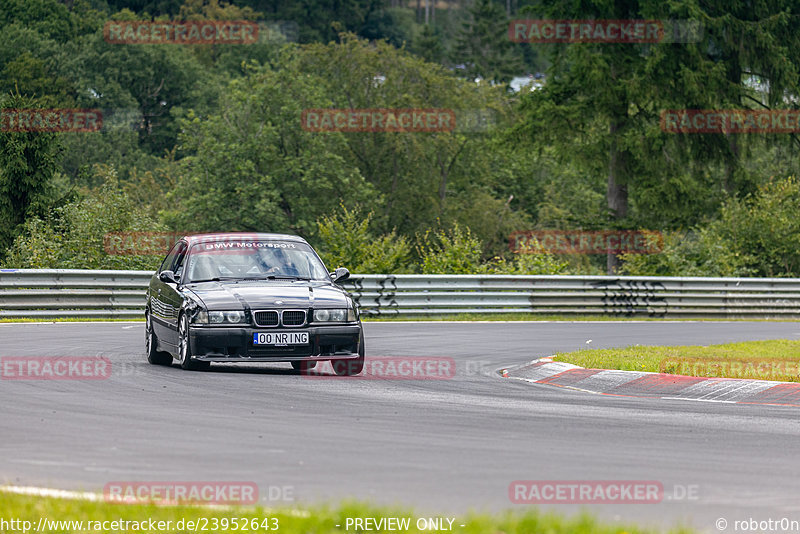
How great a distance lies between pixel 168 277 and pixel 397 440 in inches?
264

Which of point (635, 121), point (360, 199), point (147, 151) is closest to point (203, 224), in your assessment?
point (360, 199)

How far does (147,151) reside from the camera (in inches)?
3580

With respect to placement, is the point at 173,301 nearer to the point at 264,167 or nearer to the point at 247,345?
the point at 247,345

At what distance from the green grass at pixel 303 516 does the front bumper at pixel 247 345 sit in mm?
6873

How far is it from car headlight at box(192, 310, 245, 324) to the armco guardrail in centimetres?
1126

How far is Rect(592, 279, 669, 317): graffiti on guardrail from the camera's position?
91.8 ft

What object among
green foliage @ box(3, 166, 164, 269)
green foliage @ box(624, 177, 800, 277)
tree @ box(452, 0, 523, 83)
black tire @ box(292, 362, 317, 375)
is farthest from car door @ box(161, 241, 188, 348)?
tree @ box(452, 0, 523, 83)

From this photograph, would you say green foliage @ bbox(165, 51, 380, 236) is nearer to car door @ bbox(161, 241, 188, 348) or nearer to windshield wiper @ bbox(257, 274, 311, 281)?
car door @ bbox(161, 241, 188, 348)

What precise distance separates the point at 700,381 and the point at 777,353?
4429mm

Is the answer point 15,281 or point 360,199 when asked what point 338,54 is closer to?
point 360,199

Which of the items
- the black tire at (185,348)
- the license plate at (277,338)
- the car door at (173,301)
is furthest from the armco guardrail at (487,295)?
the license plate at (277,338)

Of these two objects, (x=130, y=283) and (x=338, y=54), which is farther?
(x=338, y=54)

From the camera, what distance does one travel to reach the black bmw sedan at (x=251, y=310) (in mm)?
12891

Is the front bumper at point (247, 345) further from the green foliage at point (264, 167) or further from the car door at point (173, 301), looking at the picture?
the green foliage at point (264, 167)
